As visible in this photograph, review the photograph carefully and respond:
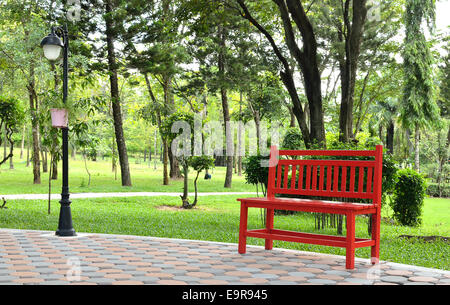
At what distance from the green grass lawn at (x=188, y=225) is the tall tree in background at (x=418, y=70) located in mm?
11124

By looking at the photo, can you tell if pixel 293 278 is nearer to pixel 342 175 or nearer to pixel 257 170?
pixel 342 175

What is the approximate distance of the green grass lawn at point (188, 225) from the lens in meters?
7.28

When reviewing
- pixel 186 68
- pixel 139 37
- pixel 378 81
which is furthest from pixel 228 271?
pixel 378 81

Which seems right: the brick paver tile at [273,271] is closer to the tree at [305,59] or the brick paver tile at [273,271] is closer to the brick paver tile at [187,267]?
the brick paver tile at [187,267]

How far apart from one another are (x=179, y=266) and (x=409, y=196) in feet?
27.8

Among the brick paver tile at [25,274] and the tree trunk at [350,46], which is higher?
the tree trunk at [350,46]

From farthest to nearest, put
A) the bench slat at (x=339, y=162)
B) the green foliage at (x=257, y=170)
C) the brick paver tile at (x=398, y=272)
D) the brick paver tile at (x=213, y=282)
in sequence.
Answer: the green foliage at (x=257, y=170), the bench slat at (x=339, y=162), the brick paver tile at (x=398, y=272), the brick paver tile at (x=213, y=282)

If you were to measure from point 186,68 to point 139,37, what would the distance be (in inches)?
217

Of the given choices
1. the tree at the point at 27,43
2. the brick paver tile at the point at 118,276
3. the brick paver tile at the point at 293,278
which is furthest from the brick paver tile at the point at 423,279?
the tree at the point at 27,43

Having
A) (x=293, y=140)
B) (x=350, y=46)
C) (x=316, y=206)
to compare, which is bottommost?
(x=316, y=206)

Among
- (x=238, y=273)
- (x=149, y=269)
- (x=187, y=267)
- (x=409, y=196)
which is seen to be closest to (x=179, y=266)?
(x=187, y=267)

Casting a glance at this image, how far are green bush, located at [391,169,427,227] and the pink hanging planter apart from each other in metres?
7.65

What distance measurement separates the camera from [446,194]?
2939 cm

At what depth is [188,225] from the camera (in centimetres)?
1056
